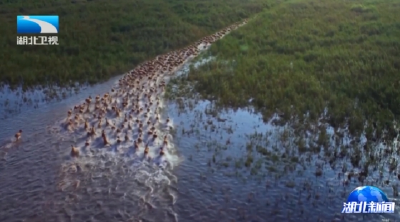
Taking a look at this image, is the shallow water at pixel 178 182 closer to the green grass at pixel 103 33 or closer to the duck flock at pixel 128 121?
the duck flock at pixel 128 121

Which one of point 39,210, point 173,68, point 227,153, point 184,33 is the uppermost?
point 184,33

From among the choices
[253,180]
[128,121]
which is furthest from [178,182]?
[128,121]

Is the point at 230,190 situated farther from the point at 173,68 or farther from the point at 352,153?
the point at 173,68

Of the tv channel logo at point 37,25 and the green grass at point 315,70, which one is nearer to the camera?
the green grass at point 315,70

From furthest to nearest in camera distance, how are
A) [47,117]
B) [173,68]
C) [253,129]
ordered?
[173,68] < [47,117] < [253,129]

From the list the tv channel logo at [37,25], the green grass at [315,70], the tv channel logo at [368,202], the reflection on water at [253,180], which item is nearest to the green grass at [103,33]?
the tv channel logo at [37,25]

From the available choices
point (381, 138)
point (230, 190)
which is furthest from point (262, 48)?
point (230, 190)

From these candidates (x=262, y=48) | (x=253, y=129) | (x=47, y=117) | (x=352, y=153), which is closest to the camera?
(x=352, y=153)

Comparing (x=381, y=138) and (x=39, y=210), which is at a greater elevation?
(x=381, y=138)
